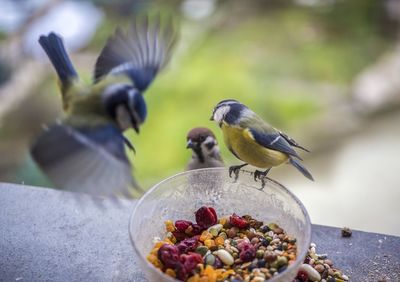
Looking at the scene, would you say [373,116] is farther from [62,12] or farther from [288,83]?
[62,12]

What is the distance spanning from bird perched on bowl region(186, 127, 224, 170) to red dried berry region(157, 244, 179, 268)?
0.44 metres

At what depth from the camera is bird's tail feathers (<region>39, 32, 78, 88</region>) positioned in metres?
1.31

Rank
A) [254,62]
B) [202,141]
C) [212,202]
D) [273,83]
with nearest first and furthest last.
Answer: [212,202]
[202,141]
[273,83]
[254,62]

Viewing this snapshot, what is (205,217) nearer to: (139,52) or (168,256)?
(168,256)

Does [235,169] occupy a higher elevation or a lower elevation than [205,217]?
higher

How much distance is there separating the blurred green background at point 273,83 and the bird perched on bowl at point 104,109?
4.45 feet

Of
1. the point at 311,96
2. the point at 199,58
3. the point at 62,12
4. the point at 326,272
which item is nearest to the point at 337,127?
the point at 311,96

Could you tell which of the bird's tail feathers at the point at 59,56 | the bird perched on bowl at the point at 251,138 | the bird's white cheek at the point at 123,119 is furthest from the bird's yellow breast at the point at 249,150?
the bird's tail feathers at the point at 59,56

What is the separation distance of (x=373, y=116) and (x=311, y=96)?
40 cm

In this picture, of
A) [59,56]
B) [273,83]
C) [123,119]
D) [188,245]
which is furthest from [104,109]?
[273,83]

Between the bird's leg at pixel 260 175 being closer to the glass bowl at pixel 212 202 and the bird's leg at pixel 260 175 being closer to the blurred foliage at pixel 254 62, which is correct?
the glass bowl at pixel 212 202

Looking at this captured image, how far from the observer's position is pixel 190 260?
108 cm

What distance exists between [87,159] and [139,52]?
29cm

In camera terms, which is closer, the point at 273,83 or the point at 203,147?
the point at 203,147
